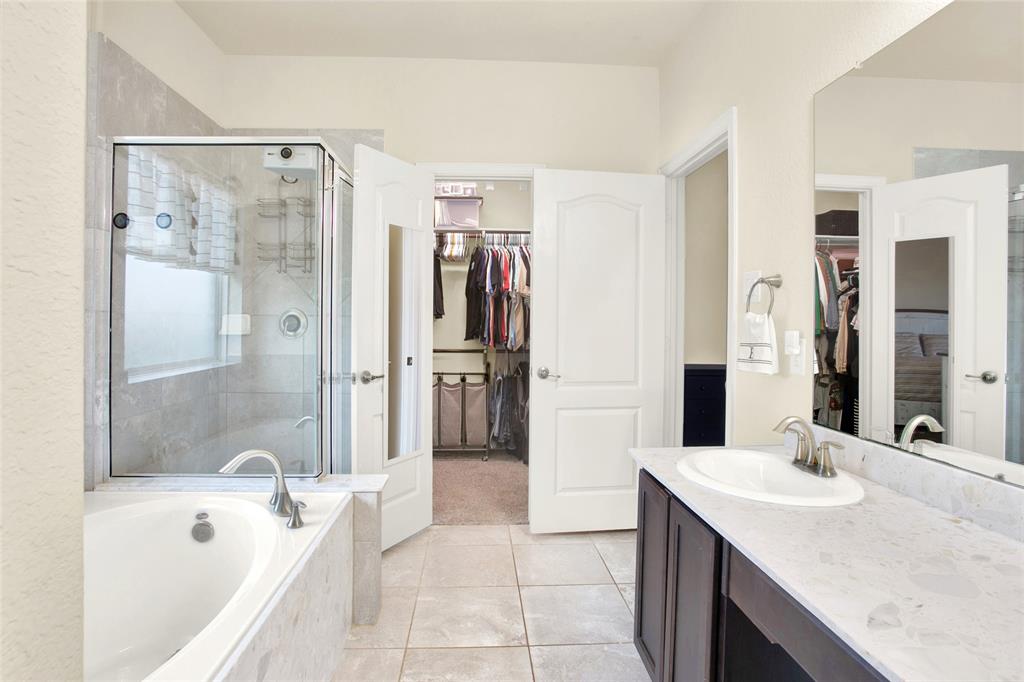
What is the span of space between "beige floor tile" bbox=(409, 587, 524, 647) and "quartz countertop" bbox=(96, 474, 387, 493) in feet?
1.85

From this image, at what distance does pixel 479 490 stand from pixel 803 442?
2339mm

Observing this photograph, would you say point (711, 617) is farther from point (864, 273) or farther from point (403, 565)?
point (403, 565)

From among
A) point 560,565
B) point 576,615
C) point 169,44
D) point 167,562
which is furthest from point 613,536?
point 169,44

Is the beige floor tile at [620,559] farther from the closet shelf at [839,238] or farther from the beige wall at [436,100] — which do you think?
the beige wall at [436,100]

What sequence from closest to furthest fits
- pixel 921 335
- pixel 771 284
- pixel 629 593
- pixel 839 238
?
pixel 921 335 → pixel 839 238 → pixel 771 284 → pixel 629 593

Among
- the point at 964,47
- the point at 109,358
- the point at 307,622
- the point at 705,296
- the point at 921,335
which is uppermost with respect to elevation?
the point at 964,47

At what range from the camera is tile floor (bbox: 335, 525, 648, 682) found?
62.1 inches

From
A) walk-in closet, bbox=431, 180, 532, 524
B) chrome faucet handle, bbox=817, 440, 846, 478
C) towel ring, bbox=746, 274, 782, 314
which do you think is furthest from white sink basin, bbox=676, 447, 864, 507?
walk-in closet, bbox=431, 180, 532, 524

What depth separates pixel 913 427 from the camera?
47.1 inches

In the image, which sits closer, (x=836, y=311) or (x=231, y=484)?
(x=836, y=311)

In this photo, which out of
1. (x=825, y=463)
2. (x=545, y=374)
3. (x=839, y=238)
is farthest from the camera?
(x=545, y=374)

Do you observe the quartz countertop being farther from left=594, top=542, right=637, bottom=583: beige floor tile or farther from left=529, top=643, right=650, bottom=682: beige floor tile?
left=594, top=542, right=637, bottom=583: beige floor tile

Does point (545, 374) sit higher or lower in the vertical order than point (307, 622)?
higher

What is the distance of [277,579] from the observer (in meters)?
1.18
